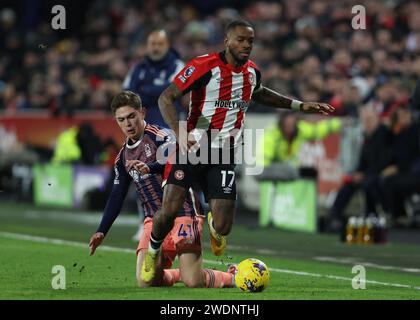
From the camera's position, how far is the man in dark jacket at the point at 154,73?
13391 millimetres

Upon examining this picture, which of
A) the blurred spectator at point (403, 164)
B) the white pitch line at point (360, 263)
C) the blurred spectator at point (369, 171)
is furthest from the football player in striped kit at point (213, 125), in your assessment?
the blurred spectator at point (403, 164)

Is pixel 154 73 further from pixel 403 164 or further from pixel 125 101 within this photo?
pixel 403 164

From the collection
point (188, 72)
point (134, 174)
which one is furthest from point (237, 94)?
point (134, 174)

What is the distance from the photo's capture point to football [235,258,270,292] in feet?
29.6

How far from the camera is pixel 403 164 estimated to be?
1691 centimetres

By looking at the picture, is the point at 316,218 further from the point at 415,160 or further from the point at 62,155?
the point at 62,155

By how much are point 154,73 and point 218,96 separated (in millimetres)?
4277

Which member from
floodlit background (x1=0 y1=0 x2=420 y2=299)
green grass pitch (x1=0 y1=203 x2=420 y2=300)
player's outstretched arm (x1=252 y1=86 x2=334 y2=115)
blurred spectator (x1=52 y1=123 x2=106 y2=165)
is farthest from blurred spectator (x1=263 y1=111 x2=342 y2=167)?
player's outstretched arm (x1=252 y1=86 x2=334 y2=115)

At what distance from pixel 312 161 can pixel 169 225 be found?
9.39m

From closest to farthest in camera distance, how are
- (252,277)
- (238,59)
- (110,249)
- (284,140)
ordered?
1. (252,277)
2. (238,59)
3. (110,249)
4. (284,140)

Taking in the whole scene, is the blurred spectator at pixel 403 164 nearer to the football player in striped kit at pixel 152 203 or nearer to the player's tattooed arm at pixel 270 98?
the player's tattooed arm at pixel 270 98

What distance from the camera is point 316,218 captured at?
16.3 metres
